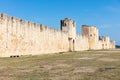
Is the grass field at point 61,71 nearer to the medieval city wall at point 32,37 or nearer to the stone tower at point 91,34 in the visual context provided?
the medieval city wall at point 32,37

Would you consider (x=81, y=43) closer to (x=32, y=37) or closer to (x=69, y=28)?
(x=69, y=28)

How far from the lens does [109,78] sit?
628 centimetres

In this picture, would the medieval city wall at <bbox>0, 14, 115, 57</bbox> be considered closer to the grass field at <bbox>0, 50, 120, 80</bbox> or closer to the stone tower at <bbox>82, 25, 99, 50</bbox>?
the grass field at <bbox>0, 50, 120, 80</bbox>

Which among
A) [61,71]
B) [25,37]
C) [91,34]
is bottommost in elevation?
[61,71]

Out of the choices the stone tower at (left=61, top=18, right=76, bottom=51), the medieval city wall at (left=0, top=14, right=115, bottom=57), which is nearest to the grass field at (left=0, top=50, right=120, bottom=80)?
the medieval city wall at (left=0, top=14, right=115, bottom=57)

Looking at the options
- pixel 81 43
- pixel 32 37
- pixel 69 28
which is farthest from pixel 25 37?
pixel 81 43

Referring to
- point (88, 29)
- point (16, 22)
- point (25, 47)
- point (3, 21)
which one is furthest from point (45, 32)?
point (88, 29)

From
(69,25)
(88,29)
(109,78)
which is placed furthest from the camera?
(88,29)

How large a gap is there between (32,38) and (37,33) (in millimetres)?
1298

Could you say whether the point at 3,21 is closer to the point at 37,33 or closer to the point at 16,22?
the point at 16,22

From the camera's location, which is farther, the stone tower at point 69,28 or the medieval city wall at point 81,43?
the medieval city wall at point 81,43

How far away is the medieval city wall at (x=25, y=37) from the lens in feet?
54.1

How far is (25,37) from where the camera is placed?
20.0 m

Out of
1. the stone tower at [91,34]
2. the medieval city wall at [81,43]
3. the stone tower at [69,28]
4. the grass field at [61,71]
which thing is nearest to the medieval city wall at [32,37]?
the stone tower at [69,28]
